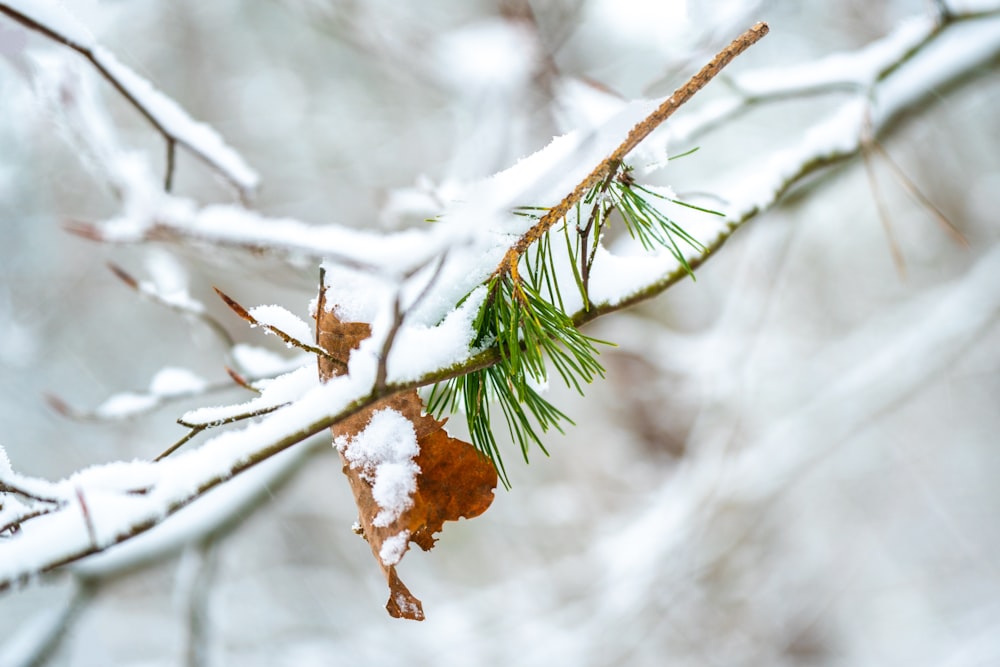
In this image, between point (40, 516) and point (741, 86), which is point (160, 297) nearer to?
point (40, 516)

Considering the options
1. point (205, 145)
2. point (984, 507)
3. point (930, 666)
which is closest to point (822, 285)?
point (984, 507)

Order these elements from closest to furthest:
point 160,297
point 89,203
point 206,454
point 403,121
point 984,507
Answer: point 206,454, point 160,297, point 984,507, point 89,203, point 403,121

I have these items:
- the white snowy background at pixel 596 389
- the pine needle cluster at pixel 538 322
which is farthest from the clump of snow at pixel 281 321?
the white snowy background at pixel 596 389

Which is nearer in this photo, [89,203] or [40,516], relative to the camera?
[40,516]

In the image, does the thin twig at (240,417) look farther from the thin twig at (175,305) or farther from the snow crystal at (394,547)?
the thin twig at (175,305)

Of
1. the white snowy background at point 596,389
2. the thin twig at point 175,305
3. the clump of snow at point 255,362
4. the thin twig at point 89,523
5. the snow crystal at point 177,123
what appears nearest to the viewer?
the thin twig at point 89,523

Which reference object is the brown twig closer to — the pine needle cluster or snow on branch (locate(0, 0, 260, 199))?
the pine needle cluster

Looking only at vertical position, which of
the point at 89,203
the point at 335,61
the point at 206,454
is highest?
the point at 335,61
